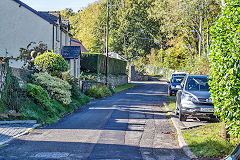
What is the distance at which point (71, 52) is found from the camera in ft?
114

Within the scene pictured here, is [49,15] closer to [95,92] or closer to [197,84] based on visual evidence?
[95,92]

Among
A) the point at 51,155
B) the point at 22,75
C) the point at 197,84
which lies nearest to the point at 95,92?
the point at 22,75

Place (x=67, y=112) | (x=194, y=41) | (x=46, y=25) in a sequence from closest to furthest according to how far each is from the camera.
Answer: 1. (x=67, y=112)
2. (x=46, y=25)
3. (x=194, y=41)

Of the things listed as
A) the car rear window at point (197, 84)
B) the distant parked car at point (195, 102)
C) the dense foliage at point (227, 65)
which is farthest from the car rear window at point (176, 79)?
the dense foliage at point (227, 65)

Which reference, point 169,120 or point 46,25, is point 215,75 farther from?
point 46,25

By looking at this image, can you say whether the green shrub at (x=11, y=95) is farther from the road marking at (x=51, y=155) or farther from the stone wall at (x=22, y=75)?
the road marking at (x=51, y=155)

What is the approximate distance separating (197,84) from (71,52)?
22108 millimetres

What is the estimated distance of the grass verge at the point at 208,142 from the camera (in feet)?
26.2

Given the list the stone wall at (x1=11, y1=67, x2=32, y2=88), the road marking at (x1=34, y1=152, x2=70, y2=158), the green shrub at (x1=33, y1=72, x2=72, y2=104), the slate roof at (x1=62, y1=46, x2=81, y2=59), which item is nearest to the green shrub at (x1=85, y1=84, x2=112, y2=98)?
the slate roof at (x1=62, y1=46, x2=81, y2=59)

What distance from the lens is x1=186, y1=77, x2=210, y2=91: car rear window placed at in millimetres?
14333

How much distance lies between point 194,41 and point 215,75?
160 feet

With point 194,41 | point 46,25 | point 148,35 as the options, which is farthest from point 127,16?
point 46,25

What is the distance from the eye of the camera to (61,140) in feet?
31.9

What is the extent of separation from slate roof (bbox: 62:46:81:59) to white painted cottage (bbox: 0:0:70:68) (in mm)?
1092
